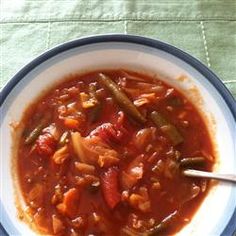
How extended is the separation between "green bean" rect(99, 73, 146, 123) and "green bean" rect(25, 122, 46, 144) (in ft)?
1.27

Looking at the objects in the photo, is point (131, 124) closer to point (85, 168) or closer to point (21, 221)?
point (85, 168)

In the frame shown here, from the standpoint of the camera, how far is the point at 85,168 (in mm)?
2426

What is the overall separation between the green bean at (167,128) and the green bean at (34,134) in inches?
22.1

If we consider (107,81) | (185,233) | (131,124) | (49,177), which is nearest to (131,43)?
(107,81)

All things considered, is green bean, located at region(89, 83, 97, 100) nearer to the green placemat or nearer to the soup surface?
the soup surface

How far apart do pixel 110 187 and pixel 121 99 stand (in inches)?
18.5

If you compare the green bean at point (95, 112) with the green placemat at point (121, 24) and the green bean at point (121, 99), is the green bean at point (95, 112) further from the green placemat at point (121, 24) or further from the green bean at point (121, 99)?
the green placemat at point (121, 24)

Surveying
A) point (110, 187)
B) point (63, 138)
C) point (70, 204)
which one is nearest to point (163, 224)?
point (110, 187)

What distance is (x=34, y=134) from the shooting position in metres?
2.54

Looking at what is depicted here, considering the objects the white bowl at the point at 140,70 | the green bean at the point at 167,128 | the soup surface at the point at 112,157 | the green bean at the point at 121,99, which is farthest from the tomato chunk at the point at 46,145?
the green bean at the point at 167,128

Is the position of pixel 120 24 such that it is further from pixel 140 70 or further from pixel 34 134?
pixel 34 134

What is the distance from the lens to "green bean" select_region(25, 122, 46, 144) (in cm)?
253

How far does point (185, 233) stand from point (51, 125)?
2.75 feet

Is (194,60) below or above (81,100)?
above
